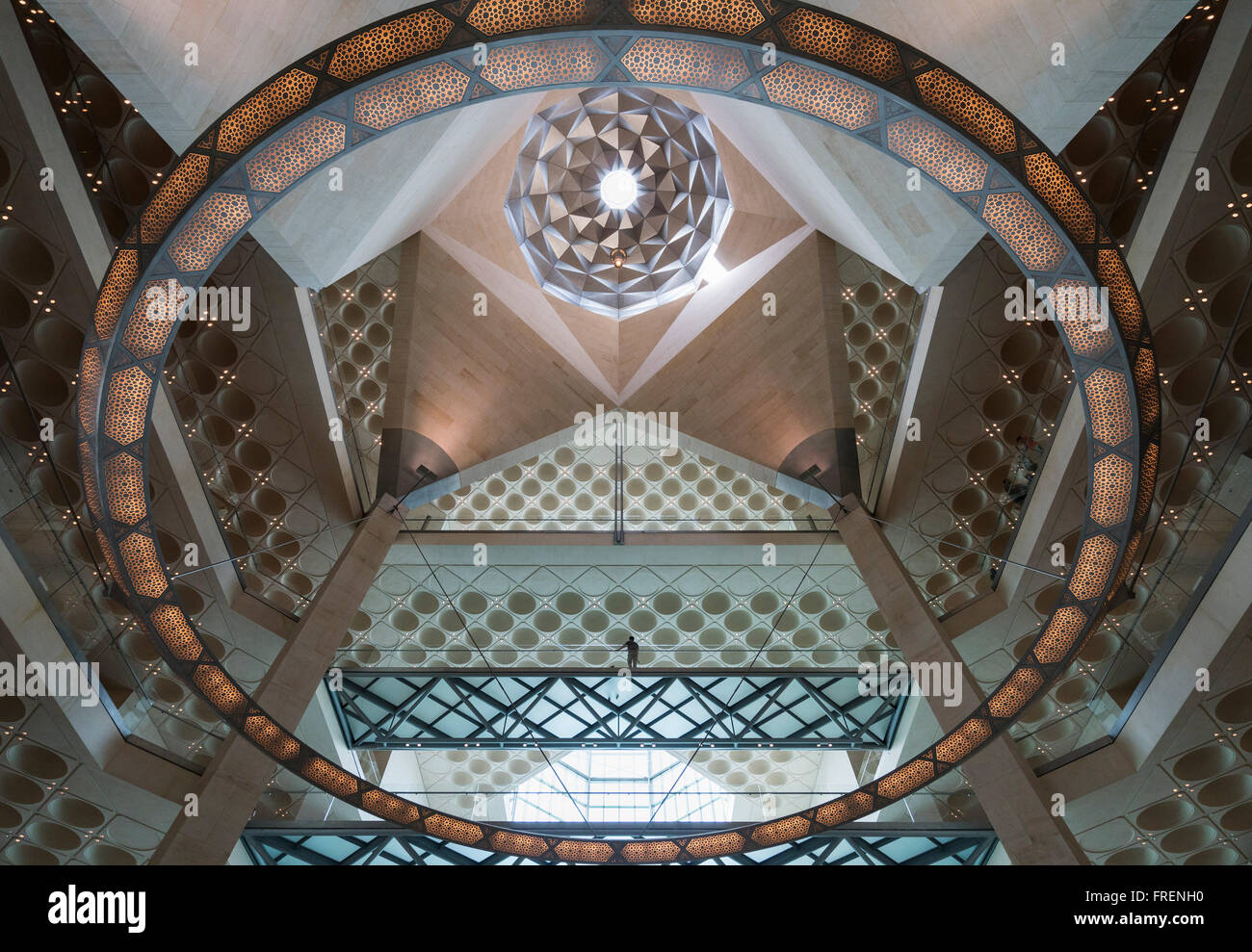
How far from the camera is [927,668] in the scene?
13938 millimetres

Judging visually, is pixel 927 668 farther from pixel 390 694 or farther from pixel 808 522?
pixel 390 694

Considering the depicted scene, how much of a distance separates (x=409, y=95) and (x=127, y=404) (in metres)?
4.00

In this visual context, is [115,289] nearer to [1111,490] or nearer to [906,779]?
[1111,490]

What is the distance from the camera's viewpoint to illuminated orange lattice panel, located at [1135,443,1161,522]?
8.59 metres

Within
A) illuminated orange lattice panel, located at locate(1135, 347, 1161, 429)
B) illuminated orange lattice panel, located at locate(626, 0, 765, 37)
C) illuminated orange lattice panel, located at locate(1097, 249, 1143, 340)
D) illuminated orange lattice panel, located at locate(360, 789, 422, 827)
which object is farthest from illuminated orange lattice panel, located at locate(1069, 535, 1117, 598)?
illuminated orange lattice panel, located at locate(360, 789, 422, 827)

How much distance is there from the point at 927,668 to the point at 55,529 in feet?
43.2

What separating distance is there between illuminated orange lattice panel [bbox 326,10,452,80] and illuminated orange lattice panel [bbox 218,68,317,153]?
11.5 inches

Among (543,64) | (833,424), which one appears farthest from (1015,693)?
(833,424)

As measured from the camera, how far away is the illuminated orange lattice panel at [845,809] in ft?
34.8

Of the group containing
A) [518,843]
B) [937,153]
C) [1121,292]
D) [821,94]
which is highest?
[821,94]

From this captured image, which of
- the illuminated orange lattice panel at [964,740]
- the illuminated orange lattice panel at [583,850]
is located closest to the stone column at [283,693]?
the illuminated orange lattice panel at [583,850]

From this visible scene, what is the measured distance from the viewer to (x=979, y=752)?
11180 millimetres
